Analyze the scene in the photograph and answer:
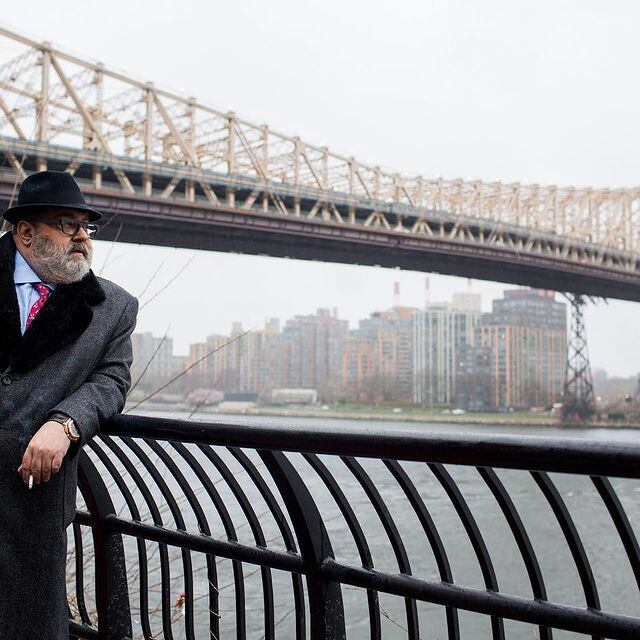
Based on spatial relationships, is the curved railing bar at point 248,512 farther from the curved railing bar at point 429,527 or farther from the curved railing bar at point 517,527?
the curved railing bar at point 517,527

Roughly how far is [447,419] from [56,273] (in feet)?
119

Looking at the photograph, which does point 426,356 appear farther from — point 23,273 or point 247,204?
point 23,273

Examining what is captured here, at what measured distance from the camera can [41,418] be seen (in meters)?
1.95

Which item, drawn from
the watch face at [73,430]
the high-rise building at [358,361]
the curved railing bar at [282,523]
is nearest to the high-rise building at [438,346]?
the high-rise building at [358,361]

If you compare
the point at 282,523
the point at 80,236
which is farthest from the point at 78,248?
the point at 282,523

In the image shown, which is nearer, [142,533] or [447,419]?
[142,533]

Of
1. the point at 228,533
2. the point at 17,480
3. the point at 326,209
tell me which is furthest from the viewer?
the point at 326,209

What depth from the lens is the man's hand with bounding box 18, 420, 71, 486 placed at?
5.92 feet

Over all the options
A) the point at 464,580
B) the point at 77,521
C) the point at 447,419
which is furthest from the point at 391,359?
the point at 77,521

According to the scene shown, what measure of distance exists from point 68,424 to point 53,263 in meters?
0.38

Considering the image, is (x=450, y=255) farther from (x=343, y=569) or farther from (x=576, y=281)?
(x=343, y=569)

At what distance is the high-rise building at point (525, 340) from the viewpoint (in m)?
48.7

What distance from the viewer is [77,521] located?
253cm

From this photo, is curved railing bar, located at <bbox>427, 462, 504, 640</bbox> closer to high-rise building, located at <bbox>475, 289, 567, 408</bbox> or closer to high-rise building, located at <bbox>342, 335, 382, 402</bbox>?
high-rise building, located at <bbox>342, 335, 382, 402</bbox>
